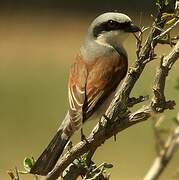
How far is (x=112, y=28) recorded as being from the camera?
427 cm

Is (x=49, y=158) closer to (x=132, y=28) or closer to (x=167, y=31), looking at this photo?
(x=167, y=31)

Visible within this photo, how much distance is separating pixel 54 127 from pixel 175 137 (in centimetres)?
958

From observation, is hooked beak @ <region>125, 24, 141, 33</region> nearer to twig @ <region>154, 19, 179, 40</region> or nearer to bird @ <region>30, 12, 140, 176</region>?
bird @ <region>30, 12, 140, 176</region>

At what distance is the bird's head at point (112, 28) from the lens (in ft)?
13.4

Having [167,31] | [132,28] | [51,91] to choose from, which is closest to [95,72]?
[132,28]

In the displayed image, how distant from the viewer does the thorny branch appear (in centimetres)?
208

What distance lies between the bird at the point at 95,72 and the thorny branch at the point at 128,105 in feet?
2.71

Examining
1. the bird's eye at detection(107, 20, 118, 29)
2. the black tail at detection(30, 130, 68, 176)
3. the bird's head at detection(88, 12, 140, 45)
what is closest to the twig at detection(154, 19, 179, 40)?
the black tail at detection(30, 130, 68, 176)

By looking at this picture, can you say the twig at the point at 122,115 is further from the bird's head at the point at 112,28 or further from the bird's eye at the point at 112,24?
the bird's eye at the point at 112,24

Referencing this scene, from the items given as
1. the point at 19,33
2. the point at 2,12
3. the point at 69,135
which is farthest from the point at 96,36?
the point at 2,12

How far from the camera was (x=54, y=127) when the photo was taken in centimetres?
1080

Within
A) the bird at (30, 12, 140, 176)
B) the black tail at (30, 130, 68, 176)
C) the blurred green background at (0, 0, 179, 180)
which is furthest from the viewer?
the blurred green background at (0, 0, 179, 180)

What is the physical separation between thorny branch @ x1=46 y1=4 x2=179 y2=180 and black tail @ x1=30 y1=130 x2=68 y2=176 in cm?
16

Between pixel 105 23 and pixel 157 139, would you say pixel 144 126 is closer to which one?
pixel 105 23
